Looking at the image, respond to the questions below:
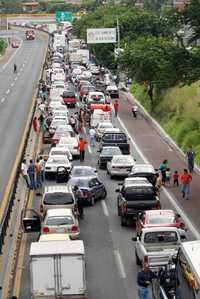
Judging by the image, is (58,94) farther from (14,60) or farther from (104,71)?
(14,60)

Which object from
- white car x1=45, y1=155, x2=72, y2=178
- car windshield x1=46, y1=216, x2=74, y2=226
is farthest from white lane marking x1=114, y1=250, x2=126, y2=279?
white car x1=45, y1=155, x2=72, y2=178

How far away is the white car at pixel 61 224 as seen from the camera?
2777 cm

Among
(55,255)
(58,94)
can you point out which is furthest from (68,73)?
(55,255)

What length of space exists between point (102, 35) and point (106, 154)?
56703 millimetres

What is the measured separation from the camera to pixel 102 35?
101 metres

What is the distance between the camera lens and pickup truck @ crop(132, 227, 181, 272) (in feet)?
79.0

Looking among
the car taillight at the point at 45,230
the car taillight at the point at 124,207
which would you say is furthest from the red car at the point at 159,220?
the car taillight at the point at 124,207

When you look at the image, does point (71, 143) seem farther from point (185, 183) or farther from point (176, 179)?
point (185, 183)

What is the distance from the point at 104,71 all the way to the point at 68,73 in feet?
19.0

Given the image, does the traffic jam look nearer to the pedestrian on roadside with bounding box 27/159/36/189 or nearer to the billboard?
the pedestrian on roadside with bounding box 27/159/36/189

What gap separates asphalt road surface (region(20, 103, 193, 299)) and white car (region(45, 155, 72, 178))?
14.9 feet

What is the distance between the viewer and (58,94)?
79062mm

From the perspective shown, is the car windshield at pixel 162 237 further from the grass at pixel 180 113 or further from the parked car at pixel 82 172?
the grass at pixel 180 113

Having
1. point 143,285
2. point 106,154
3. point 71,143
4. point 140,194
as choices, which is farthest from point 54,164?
point 143,285
